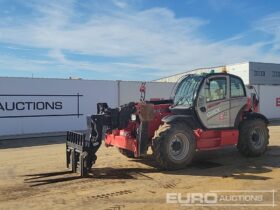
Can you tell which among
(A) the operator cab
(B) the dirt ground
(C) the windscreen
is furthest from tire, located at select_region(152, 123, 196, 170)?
(C) the windscreen

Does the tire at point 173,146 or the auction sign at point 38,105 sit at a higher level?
the auction sign at point 38,105

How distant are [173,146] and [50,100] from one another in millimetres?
10947

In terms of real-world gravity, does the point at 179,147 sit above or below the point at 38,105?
below

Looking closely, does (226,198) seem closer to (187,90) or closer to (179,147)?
(179,147)

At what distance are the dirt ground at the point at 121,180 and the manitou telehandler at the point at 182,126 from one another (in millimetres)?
393

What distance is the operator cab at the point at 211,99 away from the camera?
34.0ft

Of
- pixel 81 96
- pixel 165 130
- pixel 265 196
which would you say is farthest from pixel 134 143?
pixel 81 96

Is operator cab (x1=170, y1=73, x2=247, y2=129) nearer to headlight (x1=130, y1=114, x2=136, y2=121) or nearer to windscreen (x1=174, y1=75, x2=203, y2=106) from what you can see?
windscreen (x1=174, y1=75, x2=203, y2=106)

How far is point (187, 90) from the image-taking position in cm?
1076

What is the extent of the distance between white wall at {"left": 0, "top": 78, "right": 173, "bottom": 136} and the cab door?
415 inches

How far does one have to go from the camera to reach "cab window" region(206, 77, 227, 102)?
34.7 ft

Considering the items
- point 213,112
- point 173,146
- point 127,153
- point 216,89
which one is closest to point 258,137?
point 213,112

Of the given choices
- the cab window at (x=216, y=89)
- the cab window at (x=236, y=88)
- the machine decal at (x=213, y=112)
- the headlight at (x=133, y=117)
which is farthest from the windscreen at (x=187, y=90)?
the headlight at (x=133, y=117)

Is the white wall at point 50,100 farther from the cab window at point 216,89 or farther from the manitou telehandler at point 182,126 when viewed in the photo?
the cab window at point 216,89
